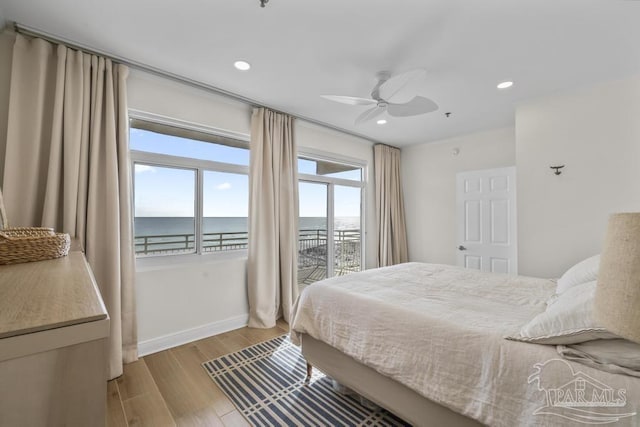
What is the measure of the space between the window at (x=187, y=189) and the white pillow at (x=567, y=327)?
275 cm

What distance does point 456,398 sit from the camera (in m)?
1.17

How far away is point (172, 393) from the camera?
6.13 feet

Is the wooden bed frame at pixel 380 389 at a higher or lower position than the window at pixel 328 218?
lower

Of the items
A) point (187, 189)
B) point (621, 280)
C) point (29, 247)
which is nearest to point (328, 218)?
point (187, 189)

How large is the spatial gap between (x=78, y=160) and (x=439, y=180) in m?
4.52

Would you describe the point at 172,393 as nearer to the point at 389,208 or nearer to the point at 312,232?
the point at 312,232

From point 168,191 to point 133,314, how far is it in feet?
3.83

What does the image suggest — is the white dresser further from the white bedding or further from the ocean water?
the ocean water

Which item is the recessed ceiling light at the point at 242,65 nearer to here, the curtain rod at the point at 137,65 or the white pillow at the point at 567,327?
the curtain rod at the point at 137,65

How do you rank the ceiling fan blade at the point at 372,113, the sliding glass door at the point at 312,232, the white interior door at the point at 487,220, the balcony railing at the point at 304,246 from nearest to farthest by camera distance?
1. the ceiling fan blade at the point at 372,113
2. the balcony railing at the point at 304,246
3. the white interior door at the point at 487,220
4. the sliding glass door at the point at 312,232

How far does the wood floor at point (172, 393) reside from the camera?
163 cm

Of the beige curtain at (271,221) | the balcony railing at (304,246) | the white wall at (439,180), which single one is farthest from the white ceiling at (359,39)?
the balcony railing at (304,246)

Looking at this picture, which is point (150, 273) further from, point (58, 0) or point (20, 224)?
point (58, 0)

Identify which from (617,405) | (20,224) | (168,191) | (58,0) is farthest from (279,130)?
(617,405)
